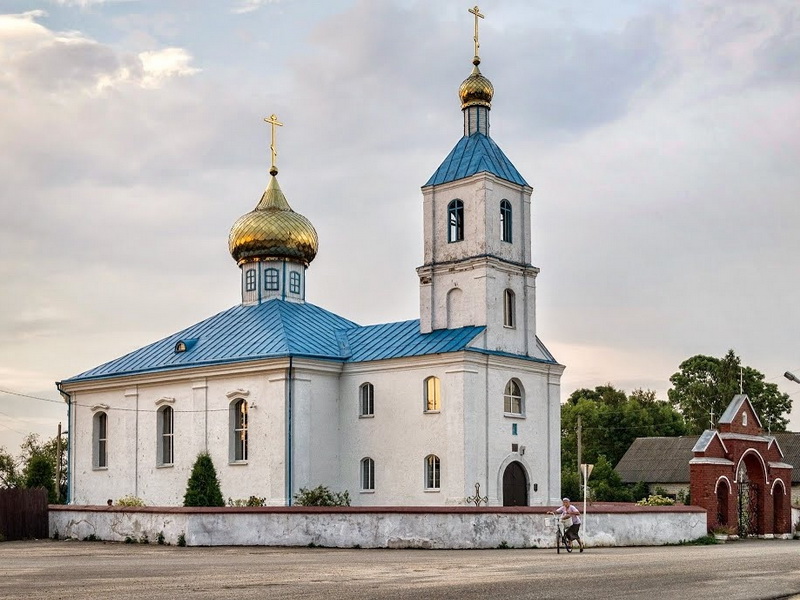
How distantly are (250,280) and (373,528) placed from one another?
17.7m

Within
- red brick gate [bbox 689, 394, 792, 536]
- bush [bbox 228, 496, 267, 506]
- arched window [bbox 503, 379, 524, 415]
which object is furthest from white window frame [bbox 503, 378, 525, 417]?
bush [bbox 228, 496, 267, 506]

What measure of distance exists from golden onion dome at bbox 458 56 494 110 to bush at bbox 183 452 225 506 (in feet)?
47.8

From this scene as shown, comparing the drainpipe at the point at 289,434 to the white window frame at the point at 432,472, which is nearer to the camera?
the white window frame at the point at 432,472

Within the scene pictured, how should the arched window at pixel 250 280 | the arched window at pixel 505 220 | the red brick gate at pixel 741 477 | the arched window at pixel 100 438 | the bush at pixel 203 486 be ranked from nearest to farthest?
the bush at pixel 203 486, the red brick gate at pixel 741 477, the arched window at pixel 505 220, the arched window at pixel 100 438, the arched window at pixel 250 280

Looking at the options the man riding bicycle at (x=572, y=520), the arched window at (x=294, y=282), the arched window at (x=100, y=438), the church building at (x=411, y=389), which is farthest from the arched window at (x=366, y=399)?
the arched window at (x=100, y=438)

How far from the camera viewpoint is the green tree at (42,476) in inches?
1821

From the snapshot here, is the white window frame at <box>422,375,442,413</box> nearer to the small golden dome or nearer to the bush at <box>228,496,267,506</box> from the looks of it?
the bush at <box>228,496,267,506</box>

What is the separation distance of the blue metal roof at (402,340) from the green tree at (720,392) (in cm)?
4214

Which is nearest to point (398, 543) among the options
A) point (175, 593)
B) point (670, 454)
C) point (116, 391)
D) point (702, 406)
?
point (175, 593)

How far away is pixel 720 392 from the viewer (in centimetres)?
7469

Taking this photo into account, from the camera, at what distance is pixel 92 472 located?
134 ft

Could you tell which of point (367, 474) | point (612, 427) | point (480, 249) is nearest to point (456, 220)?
point (480, 249)

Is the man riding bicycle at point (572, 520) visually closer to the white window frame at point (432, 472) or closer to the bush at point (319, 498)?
the white window frame at point (432, 472)

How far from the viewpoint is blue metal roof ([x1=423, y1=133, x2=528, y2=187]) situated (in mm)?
35656
